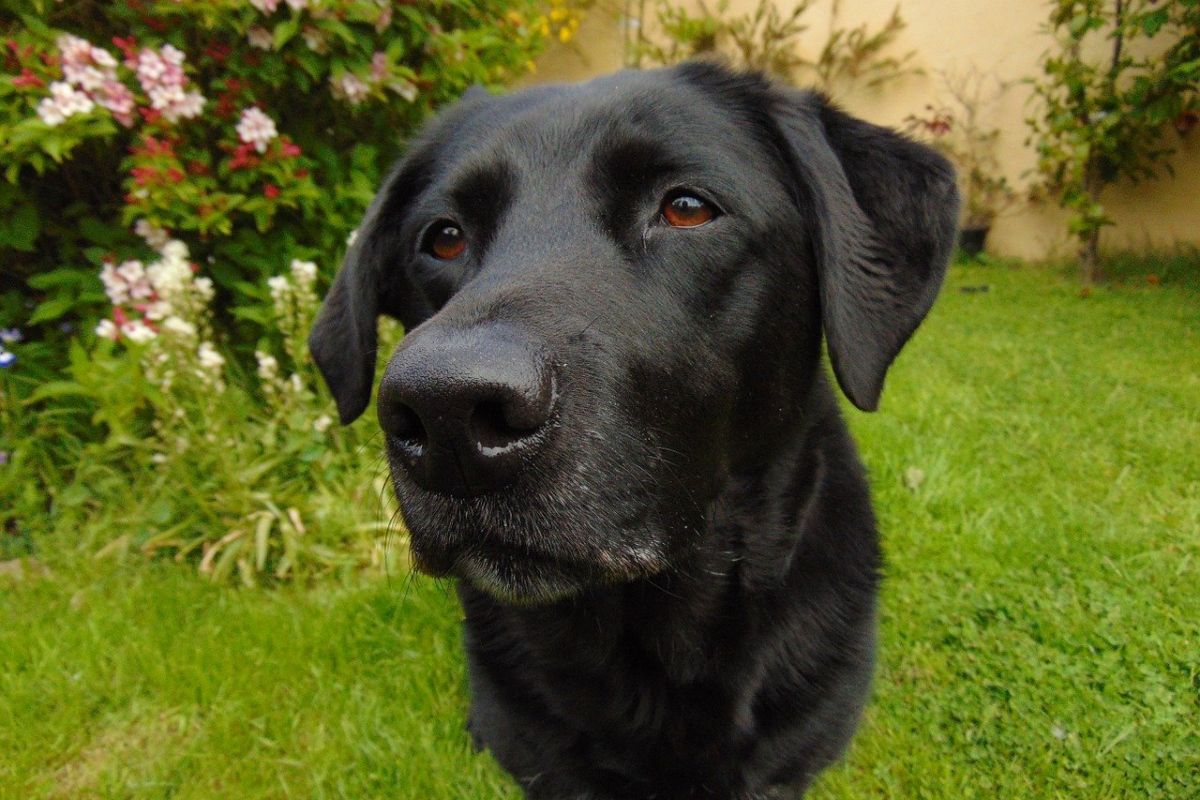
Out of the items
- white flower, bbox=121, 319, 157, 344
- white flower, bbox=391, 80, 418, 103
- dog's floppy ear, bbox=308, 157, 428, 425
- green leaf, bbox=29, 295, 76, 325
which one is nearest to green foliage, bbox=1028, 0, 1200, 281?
white flower, bbox=391, 80, 418, 103

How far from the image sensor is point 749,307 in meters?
1.40

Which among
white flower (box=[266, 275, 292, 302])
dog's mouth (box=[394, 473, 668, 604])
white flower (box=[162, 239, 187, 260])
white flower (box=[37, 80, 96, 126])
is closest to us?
dog's mouth (box=[394, 473, 668, 604])

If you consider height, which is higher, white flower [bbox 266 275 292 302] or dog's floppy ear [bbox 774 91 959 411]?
dog's floppy ear [bbox 774 91 959 411]

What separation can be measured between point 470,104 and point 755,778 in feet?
5.60

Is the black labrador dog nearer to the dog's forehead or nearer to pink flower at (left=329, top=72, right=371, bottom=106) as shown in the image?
the dog's forehead

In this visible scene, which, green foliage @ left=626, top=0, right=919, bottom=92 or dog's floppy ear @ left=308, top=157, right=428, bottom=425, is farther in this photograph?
green foliage @ left=626, top=0, right=919, bottom=92

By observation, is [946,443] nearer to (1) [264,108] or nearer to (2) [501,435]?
(2) [501,435]

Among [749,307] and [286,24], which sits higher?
[286,24]

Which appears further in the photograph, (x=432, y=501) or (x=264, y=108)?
(x=264, y=108)

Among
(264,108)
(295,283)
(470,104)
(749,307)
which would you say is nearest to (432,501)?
(749,307)

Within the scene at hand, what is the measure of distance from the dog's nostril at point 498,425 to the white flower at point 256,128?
218 centimetres

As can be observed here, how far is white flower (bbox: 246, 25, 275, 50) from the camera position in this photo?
264 centimetres

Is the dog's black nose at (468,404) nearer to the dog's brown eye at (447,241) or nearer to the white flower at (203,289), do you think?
the dog's brown eye at (447,241)

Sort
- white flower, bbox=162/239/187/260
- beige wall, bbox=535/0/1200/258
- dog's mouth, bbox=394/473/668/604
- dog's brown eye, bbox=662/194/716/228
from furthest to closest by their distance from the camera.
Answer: beige wall, bbox=535/0/1200/258 → white flower, bbox=162/239/187/260 → dog's brown eye, bbox=662/194/716/228 → dog's mouth, bbox=394/473/668/604
